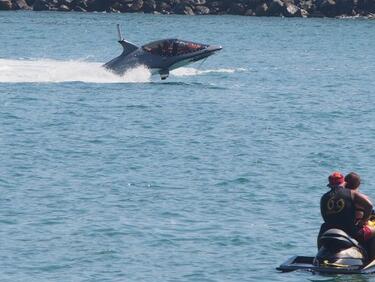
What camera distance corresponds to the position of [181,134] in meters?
41.7

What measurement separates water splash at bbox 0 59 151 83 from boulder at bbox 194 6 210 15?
70.9m

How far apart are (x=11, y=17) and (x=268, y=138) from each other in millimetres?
87336

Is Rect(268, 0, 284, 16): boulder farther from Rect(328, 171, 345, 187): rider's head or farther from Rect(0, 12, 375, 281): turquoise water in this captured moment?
Rect(328, 171, 345, 187): rider's head

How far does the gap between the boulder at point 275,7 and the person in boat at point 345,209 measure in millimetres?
107486

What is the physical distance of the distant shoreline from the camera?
12912 cm

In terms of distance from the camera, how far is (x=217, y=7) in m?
133

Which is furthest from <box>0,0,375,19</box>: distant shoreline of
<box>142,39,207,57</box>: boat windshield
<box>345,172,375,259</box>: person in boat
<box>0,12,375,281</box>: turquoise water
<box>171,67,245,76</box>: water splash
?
<box>345,172,375,259</box>: person in boat

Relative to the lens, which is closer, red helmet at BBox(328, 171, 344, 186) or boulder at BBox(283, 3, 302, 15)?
red helmet at BBox(328, 171, 344, 186)

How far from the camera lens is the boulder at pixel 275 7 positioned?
422 ft

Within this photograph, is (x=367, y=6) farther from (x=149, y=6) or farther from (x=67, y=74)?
(x=67, y=74)

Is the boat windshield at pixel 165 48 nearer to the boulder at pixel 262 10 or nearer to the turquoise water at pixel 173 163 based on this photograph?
the turquoise water at pixel 173 163

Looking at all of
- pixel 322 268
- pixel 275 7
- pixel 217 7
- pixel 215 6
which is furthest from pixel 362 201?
pixel 217 7

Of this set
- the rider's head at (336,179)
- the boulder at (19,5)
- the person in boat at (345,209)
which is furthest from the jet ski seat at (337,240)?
the boulder at (19,5)

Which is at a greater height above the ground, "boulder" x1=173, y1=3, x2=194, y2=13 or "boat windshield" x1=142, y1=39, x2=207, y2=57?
"boat windshield" x1=142, y1=39, x2=207, y2=57
